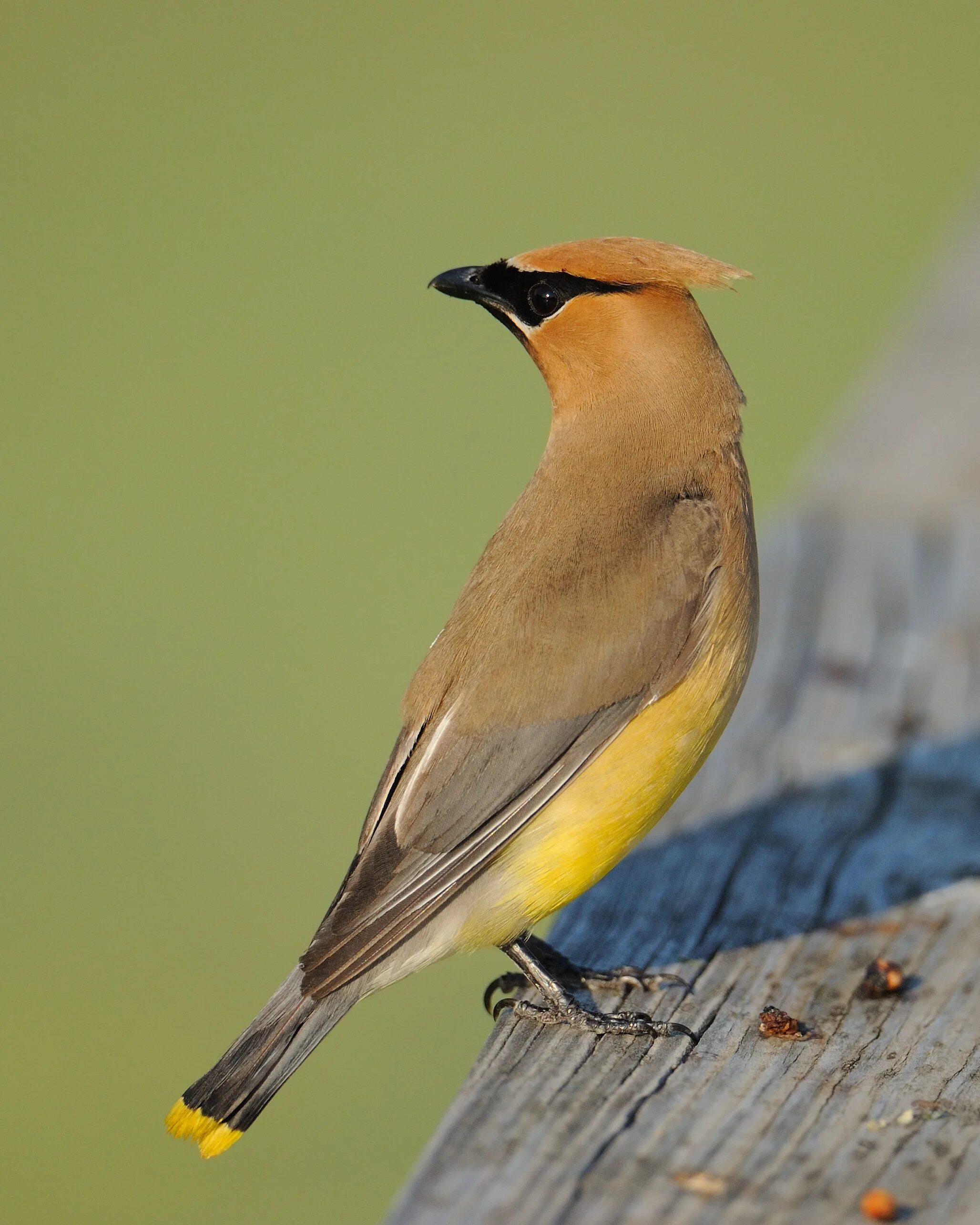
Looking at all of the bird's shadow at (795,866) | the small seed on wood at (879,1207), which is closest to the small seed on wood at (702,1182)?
the small seed on wood at (879,1207)

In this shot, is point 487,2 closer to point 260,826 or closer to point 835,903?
point 260,826

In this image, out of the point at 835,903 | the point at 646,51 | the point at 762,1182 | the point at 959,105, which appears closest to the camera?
the point at 762,1182

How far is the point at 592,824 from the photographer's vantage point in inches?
120

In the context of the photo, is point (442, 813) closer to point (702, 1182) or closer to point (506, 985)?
point (506, 985)

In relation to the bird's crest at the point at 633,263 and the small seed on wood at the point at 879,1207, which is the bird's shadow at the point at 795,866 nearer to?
the small seed on wood at the point at 879,1207

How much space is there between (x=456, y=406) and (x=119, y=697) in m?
3.36

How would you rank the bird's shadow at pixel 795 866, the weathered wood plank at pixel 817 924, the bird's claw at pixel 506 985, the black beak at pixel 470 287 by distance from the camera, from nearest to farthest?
1. the weathered wood plank at pixel 817 924
2. the bird's shadow at pixel 795 866
3. the bird's claw at pixel 506 985
4. the black beak at pixel 470 287

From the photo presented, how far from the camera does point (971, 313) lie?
5.03m

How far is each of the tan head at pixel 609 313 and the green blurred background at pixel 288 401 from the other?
9.97 feet

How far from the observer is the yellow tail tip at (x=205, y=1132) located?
2.69 metres

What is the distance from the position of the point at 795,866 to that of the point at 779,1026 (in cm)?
68

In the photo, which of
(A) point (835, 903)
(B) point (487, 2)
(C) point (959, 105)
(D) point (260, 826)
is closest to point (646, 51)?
(B) point (487, 2)

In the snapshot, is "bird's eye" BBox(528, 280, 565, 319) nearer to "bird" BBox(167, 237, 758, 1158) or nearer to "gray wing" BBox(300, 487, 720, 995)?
"bird" BBox(167, 237, 758, 1158)

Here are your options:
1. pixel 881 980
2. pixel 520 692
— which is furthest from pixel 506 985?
pixel 881 980
